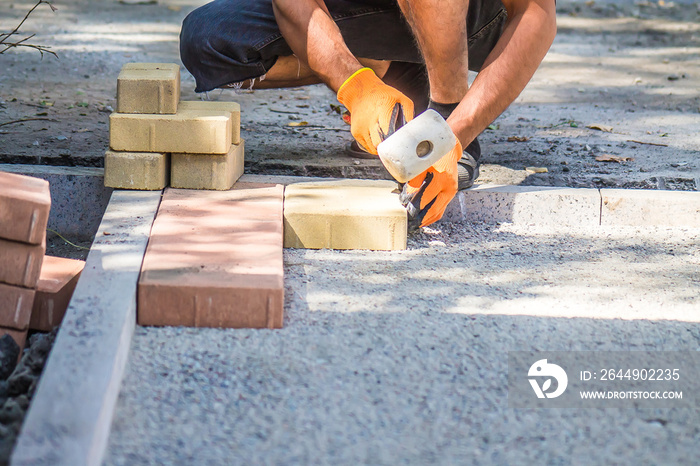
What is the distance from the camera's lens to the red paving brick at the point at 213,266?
Answer: 1.76 metres

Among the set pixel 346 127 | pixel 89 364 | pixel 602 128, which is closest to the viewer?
pixel 89 364

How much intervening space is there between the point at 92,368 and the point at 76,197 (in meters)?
1.41

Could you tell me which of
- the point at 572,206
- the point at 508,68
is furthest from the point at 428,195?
the point at 572,206

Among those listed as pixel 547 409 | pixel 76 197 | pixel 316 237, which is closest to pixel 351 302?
pixel 316 237

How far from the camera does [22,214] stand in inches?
64.4

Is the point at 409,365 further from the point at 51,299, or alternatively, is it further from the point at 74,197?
the point at 74,197

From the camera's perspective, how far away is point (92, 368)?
4.56 feet

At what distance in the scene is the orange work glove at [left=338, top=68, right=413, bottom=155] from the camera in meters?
2.31

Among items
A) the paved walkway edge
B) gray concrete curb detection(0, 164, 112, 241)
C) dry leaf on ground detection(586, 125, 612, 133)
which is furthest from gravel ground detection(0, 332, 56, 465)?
dry leaf on ground detection(586, 125, 612, 133)

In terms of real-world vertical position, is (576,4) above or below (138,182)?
above

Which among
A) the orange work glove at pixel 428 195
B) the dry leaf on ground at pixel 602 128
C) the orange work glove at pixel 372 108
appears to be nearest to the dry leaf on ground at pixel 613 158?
the dry leaf on ground at pixel 602 128

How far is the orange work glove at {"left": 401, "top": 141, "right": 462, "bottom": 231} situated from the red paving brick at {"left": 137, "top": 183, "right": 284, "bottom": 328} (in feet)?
1.39

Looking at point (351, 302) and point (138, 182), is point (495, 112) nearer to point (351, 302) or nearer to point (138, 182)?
point (351, 302)

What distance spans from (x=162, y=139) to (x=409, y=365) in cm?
122
